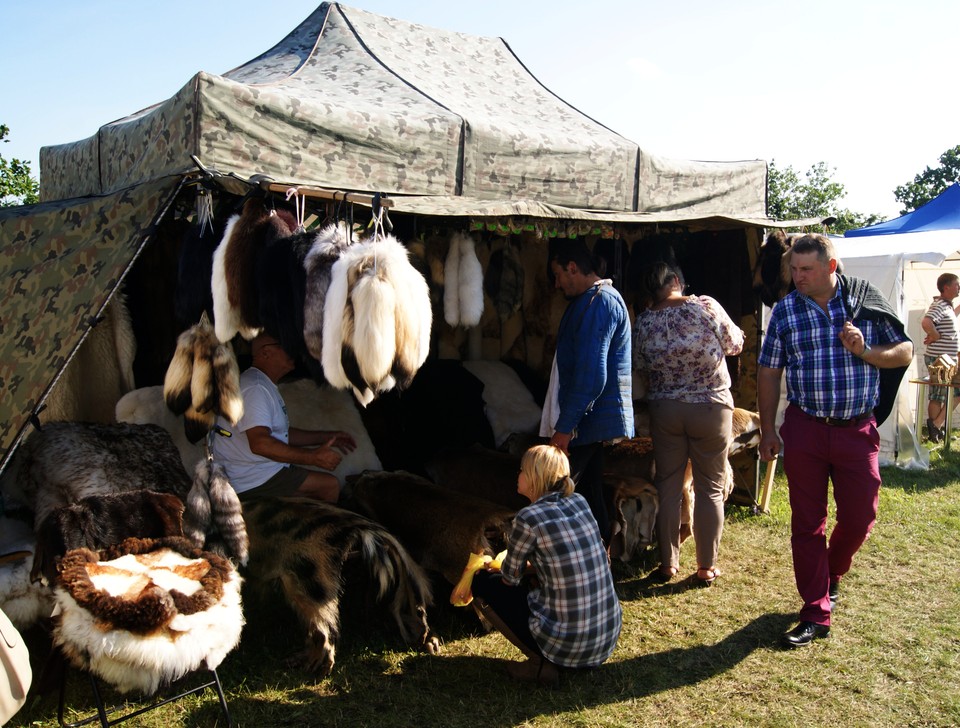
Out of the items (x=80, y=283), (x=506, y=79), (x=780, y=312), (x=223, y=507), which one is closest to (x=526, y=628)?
(x=223, y=507)

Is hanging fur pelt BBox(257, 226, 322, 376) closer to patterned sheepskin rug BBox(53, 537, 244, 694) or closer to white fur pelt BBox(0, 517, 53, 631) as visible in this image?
patterned sheepskin rug BBox(53, 537, 244, 694)

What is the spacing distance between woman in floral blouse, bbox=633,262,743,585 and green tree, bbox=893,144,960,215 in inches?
876

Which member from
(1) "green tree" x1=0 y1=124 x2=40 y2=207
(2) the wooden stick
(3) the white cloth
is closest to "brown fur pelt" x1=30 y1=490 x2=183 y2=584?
(3) the white cloth

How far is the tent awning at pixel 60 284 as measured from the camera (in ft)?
10.2

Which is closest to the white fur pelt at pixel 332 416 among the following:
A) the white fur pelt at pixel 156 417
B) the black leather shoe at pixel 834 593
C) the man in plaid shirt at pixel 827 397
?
the white fur pelt at pixel 156 417

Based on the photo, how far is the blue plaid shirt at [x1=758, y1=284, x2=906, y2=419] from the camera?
3398mm

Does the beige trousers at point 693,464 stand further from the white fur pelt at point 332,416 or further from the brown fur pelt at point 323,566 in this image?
the white fur pelt at point 332,416

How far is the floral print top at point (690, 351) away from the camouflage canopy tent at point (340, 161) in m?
0.70

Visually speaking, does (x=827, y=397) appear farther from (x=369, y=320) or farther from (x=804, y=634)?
(x=369, y=320)

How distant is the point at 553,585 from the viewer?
306 cm

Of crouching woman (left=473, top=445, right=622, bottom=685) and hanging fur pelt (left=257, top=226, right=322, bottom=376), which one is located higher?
hanging fur pelt (left=257, top=226, right=322, bottom=376)

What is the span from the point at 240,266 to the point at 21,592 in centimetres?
166

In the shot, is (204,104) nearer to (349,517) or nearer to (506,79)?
(349,517)

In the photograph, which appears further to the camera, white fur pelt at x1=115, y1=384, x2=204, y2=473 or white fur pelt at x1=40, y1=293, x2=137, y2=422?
white fur pelt at x1=40, y1=293, x2=137, y2=422
